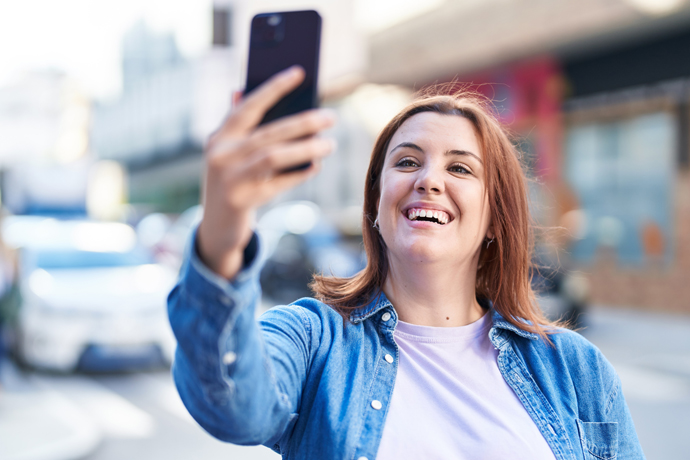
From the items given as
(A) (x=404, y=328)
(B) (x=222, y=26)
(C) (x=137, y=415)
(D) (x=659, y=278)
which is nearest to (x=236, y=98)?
(A) (x=404, y=328)

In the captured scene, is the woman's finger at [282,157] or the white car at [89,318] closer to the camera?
the woman's finger at [282,157]

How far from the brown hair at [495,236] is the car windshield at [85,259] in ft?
22.7

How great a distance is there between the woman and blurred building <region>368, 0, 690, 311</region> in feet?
32.5

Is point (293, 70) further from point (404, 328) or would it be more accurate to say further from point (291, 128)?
point (404, 328)

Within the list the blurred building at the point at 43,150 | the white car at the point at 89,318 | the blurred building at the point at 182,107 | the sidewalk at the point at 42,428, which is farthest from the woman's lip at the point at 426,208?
the blurred building at the point at 43,150

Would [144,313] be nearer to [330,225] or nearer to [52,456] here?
[52,456]

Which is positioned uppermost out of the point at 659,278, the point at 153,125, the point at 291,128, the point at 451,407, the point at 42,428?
the point at 291,128

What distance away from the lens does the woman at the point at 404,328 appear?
1.16m

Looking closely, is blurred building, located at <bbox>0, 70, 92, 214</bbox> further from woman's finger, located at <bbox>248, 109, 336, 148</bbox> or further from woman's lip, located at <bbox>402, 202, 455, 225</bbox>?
woman's finger, located at <bbox>248, 109, 336, 148</bbox>

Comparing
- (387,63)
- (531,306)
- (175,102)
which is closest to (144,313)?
(531,306)

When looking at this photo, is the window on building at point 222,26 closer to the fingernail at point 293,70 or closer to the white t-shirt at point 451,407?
the white t-shirt at point 451,407

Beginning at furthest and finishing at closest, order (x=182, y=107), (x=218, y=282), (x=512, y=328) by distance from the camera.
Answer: (x=182, y=107) → (x=512, y=328) → (x=218, y=282)

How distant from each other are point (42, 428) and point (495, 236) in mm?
4715

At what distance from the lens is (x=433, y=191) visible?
1.84m
